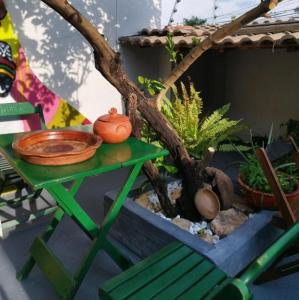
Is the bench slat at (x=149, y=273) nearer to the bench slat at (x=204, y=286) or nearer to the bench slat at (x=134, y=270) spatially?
the bench slat at (x=134, y=270)

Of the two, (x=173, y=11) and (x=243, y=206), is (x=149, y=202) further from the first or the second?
(x=173, y=11)

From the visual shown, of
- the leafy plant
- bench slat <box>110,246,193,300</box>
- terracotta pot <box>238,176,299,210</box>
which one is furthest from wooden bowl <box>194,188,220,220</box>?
bench slat <box>110,246,193,300</box>

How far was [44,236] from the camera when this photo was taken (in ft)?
7.99

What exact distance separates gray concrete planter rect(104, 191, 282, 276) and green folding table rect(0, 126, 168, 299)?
14.0 inches

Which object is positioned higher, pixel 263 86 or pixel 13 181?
pixel 263 86

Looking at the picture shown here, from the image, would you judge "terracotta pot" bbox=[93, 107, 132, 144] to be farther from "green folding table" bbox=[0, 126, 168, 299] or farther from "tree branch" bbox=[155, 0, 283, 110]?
"tree branch" bbox=[155, 0, 283, 110]

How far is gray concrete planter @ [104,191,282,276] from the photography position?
2.15m

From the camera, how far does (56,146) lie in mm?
2033

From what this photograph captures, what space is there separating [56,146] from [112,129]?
40cm

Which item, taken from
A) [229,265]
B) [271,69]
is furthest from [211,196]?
[271,69]

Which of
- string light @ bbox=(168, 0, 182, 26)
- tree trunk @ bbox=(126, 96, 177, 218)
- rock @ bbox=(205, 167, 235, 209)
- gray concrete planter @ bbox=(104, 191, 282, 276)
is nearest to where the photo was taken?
gray concrete planter @ bbox=(104, 191, 282, 276)

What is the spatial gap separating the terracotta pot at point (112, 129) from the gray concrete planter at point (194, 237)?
0.79 m

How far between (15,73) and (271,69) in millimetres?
4236

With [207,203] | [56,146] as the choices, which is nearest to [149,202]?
[207,203]
